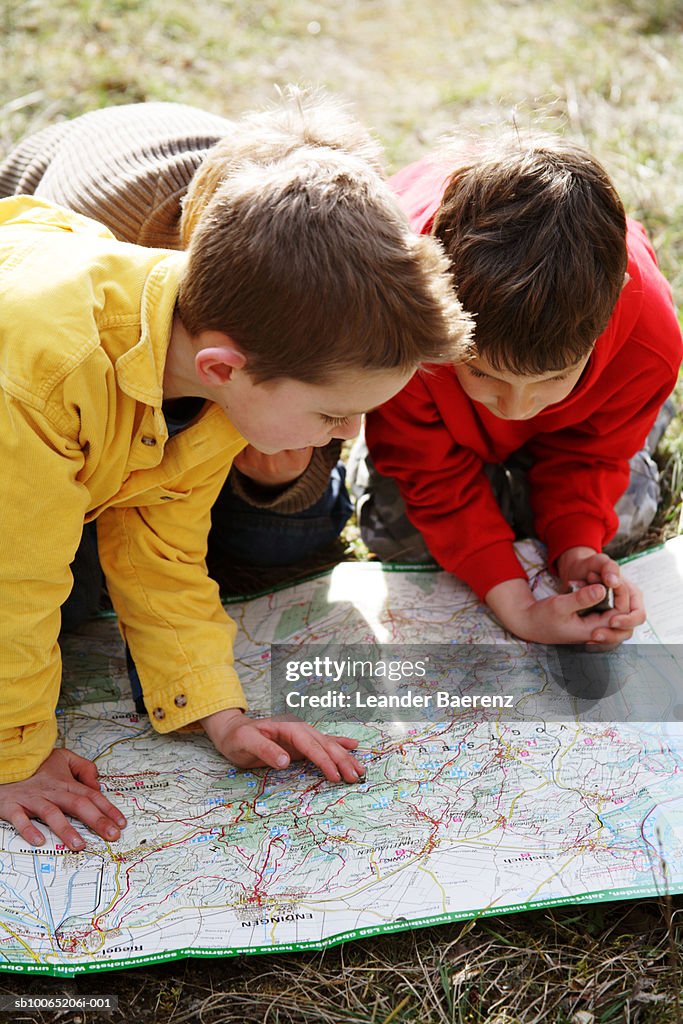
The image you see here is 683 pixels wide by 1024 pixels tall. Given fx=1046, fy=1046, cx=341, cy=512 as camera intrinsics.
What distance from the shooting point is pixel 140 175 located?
170 centimetres

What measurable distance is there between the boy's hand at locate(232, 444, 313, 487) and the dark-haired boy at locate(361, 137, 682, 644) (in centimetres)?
16

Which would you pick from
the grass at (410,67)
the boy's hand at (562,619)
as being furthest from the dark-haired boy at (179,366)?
the grass at (410,67)

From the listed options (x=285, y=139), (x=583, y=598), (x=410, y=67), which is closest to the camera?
(x=285, y=139)

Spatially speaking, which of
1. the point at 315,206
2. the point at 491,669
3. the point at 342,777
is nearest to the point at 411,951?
the point at 342,777

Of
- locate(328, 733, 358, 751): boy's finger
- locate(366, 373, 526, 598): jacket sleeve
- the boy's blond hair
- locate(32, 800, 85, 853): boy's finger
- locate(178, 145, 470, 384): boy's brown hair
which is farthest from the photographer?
locate(366, 373, 526, 598): jacket sleeve

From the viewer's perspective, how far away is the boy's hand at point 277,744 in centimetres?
146

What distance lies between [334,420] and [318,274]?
219mm

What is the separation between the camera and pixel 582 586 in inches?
68.2

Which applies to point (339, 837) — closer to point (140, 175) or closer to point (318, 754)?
point (318, 754)

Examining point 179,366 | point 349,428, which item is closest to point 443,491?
point 349,428

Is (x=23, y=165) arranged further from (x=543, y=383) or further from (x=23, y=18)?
(x=23, y=18)

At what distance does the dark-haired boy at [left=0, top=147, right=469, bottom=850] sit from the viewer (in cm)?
117

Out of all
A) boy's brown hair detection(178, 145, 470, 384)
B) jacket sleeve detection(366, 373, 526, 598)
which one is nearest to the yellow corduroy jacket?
boy's brown hair detection(178, 145, 470, 384)

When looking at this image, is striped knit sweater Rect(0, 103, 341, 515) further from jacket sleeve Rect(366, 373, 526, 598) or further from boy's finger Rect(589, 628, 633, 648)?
boy's finger Rect(589, 628, 633, 648)
